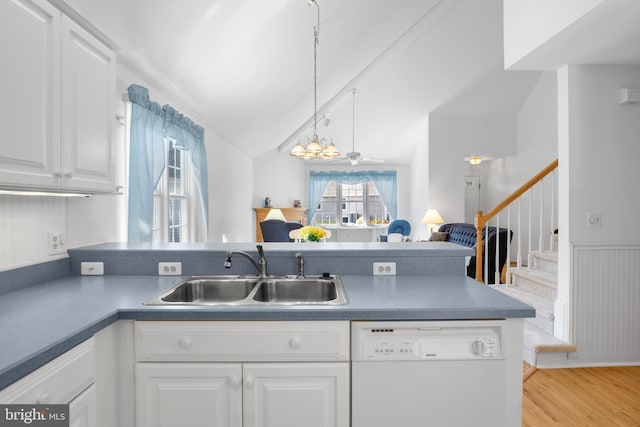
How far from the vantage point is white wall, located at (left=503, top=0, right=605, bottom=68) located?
2111mm

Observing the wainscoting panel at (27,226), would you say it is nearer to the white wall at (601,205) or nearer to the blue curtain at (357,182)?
the white wall at (601,205)

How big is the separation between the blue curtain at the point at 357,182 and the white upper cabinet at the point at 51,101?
7.25 metres

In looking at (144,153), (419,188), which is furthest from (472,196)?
(144,153)

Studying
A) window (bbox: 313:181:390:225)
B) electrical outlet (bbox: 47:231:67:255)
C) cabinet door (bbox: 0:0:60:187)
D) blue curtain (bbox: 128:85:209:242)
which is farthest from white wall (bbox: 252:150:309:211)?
cabinet door (bbox: 0:0:60:187)

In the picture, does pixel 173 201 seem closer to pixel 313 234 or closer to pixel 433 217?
pixel 313 234

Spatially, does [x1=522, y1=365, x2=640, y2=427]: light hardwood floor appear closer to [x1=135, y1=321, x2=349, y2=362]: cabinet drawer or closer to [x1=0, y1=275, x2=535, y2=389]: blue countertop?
[x1=0, y1=275, x2=535, y2=389]: blue countertop

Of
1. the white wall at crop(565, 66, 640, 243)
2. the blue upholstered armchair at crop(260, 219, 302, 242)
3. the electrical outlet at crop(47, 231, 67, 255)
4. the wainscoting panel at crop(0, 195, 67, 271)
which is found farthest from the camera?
the blue upholstered armchair at crop(260, 219, 302, 242)

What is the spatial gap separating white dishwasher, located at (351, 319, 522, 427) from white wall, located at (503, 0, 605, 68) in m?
1.75

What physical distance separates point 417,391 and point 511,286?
9.88ft

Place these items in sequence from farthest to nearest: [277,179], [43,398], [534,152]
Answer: [277,179] < [534,152] < [43,398]

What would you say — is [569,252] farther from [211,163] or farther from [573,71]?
[211,163]

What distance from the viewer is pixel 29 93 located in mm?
1325

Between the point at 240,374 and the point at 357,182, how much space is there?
26.0 ft

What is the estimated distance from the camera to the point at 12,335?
1.13 metres
